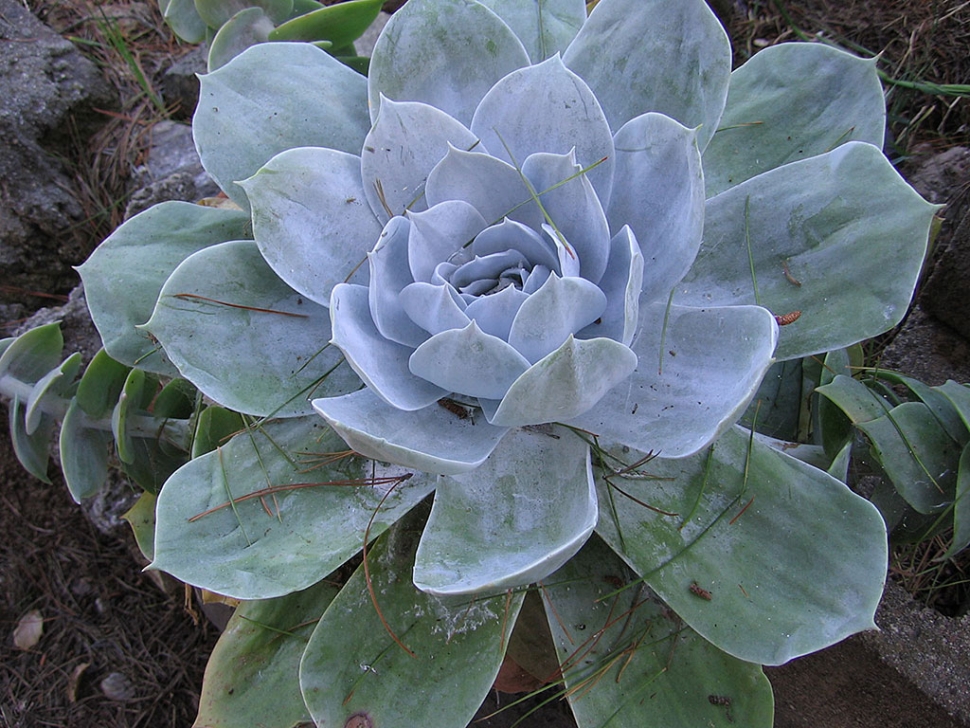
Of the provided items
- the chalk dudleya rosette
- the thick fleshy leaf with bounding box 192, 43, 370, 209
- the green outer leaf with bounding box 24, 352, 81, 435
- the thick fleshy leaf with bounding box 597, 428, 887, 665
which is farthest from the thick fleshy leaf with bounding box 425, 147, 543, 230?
the green outer leaf with bounding box 24, 352, 81, 435

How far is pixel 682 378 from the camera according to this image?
0.95m

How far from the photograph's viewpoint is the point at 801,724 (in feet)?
4.01

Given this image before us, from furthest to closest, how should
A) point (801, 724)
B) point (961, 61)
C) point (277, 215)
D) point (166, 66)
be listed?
point (166, 66) < point (961, 61) < point (801, 724) < point (277, 215)

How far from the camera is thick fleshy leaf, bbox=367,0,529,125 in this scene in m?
1.06

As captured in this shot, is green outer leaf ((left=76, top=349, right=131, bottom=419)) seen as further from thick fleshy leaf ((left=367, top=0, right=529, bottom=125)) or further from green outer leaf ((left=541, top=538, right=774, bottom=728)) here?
green outer leaf ((left=541, top=538, right=774, bottom=728))

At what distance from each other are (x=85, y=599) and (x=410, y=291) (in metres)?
1.41

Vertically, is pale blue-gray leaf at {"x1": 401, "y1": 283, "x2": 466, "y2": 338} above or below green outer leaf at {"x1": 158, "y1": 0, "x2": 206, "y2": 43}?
below

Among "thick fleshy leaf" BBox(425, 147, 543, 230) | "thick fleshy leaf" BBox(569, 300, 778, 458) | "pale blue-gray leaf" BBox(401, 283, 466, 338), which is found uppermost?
"thick fleshy leaf" BBox(425, 147, 543, 230)

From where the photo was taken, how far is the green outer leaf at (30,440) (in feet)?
4.24

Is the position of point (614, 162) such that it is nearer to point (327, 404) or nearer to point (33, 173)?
point (327, 404)

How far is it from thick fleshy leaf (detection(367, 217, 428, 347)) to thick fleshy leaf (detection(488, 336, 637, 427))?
191 millimetres

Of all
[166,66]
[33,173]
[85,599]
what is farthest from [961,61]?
[85,599]

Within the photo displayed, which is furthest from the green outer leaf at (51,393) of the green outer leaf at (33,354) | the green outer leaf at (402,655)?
the green outer leaf at (402,655)

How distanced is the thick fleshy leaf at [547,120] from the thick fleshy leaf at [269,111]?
0.23m
